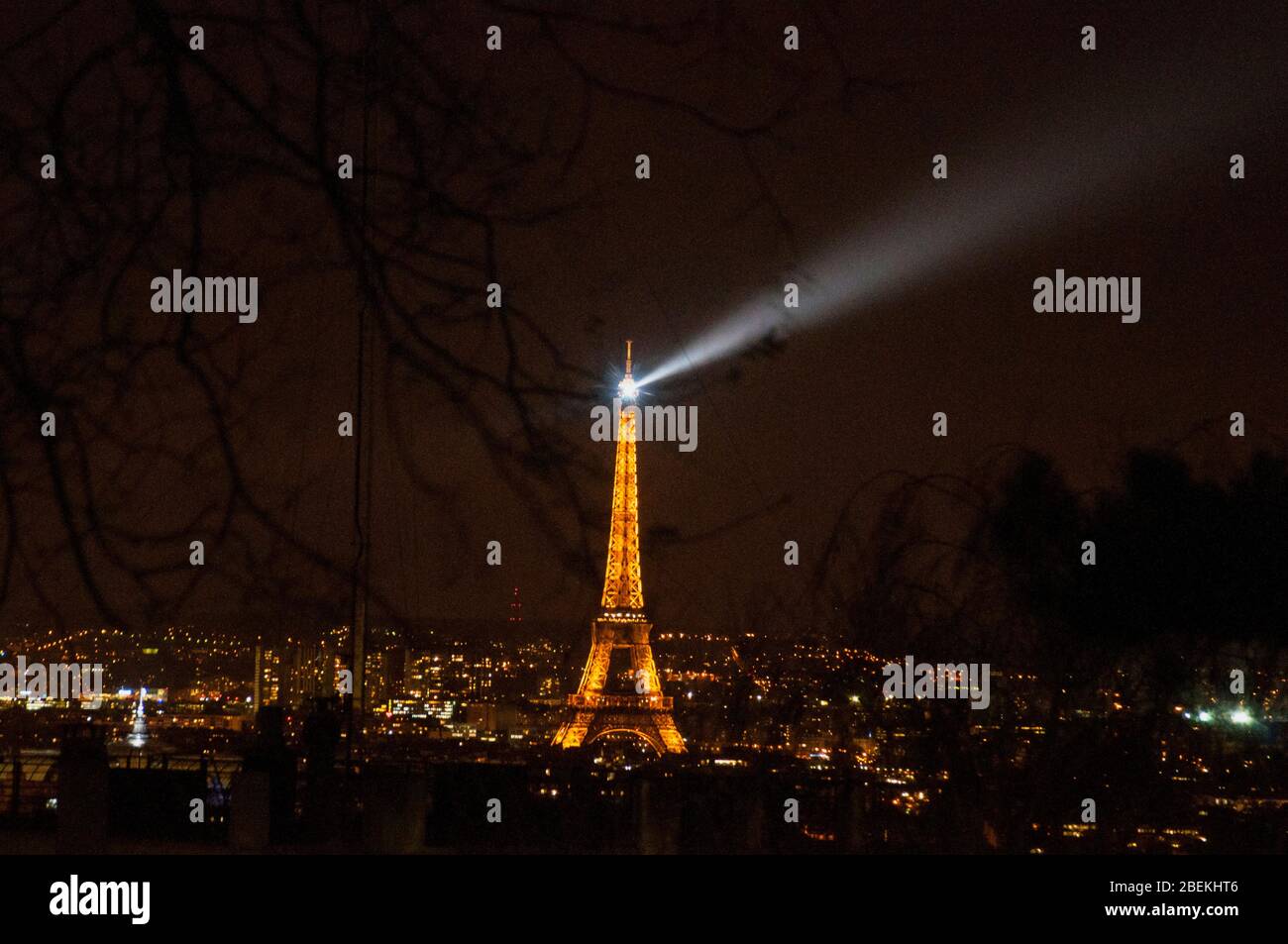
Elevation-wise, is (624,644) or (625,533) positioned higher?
(625,533)

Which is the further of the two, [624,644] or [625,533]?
[624,644]

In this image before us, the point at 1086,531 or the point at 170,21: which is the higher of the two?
the point at 170,21

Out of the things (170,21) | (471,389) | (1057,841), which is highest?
(170,21)
